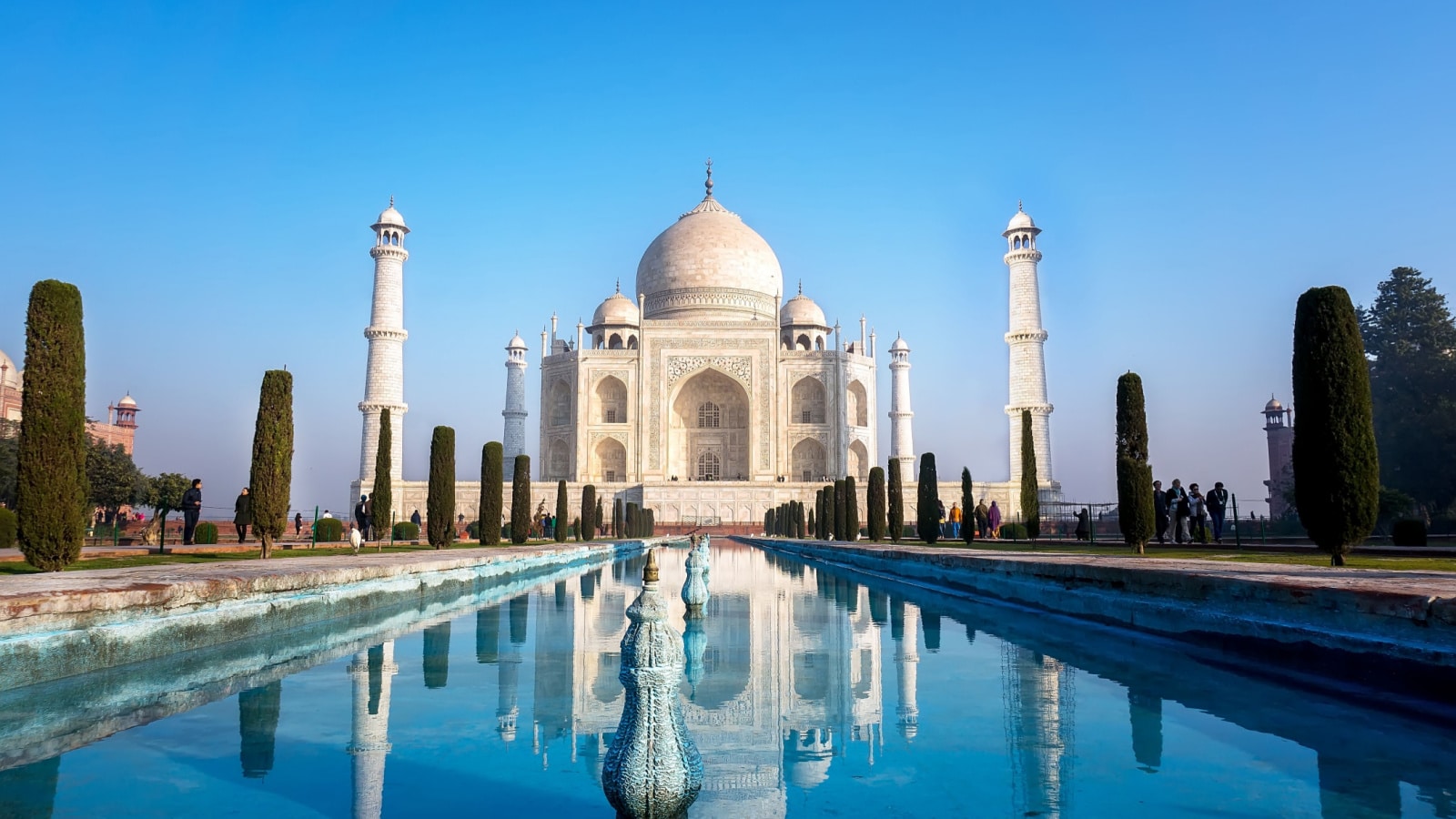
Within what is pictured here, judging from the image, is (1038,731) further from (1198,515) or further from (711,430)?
(711,430)

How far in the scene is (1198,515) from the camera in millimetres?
11555

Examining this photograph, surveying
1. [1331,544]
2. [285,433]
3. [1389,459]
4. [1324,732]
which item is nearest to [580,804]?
[1324,732]

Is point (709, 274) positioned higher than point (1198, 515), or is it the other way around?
point (709, 274)

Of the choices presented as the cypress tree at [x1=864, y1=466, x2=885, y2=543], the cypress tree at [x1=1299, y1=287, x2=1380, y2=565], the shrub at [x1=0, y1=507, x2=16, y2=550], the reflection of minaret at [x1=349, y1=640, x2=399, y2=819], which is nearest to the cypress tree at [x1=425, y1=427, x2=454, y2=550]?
the shrub at [x1=0, y1=507, x2=16, y2=550]

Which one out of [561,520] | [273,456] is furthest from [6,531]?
[561,520]

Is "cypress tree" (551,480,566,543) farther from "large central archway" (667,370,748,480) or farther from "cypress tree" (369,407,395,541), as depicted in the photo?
"large central archway" (667,370,748,480)

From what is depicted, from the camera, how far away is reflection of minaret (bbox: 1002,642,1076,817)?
1824 millimetres

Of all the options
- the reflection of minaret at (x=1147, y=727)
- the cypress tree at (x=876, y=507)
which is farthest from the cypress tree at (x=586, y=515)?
Answer: the reflection of minaret at (x=1147, y=727)

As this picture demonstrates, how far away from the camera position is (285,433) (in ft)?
33.3

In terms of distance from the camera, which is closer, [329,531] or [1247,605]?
[1247,605]

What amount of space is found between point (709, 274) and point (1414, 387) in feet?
68.5

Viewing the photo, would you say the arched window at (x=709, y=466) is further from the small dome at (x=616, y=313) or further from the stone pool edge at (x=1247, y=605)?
the stone pool edge at (x=1247, y=605)

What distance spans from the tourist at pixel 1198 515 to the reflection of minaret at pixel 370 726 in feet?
33.2

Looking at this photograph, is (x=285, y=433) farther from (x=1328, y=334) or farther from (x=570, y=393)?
(x=570, y=393)
